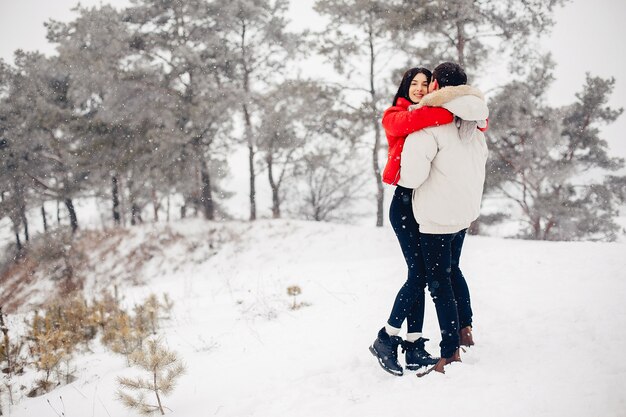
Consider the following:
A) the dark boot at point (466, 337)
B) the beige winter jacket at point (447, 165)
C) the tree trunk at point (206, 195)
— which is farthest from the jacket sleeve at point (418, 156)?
the tree trunk at point (206, 195)

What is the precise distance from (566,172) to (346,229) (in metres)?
7.37

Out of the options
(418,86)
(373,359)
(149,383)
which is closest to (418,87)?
(418,86)

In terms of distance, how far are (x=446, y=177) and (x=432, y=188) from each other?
10cm

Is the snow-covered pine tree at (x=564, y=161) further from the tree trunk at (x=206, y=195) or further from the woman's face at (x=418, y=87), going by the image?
the woman's face at (x=418, y=87)

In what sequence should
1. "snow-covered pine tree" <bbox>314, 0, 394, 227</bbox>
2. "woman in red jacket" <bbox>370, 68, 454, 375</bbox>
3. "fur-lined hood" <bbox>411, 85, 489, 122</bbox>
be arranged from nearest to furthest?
"fur-lined hood" <bbox>411, 85, 489, 122</bbox> < "woman in red jacket" <bbox>370, 68, 454, 375</bbox> < "snow-covered pine tree" <bbox>314, 0, 394, 227</bbox>

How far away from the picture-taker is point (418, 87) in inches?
94.2

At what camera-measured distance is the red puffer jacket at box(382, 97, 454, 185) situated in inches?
84.4

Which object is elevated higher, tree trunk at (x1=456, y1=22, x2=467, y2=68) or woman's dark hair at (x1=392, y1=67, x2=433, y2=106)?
tree trunk at (x1=456, y1=22, x2=467, y2=68)

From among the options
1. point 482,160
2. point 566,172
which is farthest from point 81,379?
point 566,172

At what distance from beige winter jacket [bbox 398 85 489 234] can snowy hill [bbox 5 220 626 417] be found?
904mm

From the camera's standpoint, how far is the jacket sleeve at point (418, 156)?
2.17m

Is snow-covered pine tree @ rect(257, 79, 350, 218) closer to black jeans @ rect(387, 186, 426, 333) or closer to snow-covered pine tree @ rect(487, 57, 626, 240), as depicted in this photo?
snow-covered pine tree @ rect(487, 57, 626, 240)

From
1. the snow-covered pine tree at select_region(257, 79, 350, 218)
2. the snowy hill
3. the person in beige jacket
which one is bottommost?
the snowy hill

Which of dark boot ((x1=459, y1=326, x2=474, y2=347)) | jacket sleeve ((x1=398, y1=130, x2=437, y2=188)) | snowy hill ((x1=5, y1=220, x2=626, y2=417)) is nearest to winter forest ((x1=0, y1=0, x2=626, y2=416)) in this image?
snowy hill ((x1=5, y1=220, x2=626, y2=417))
